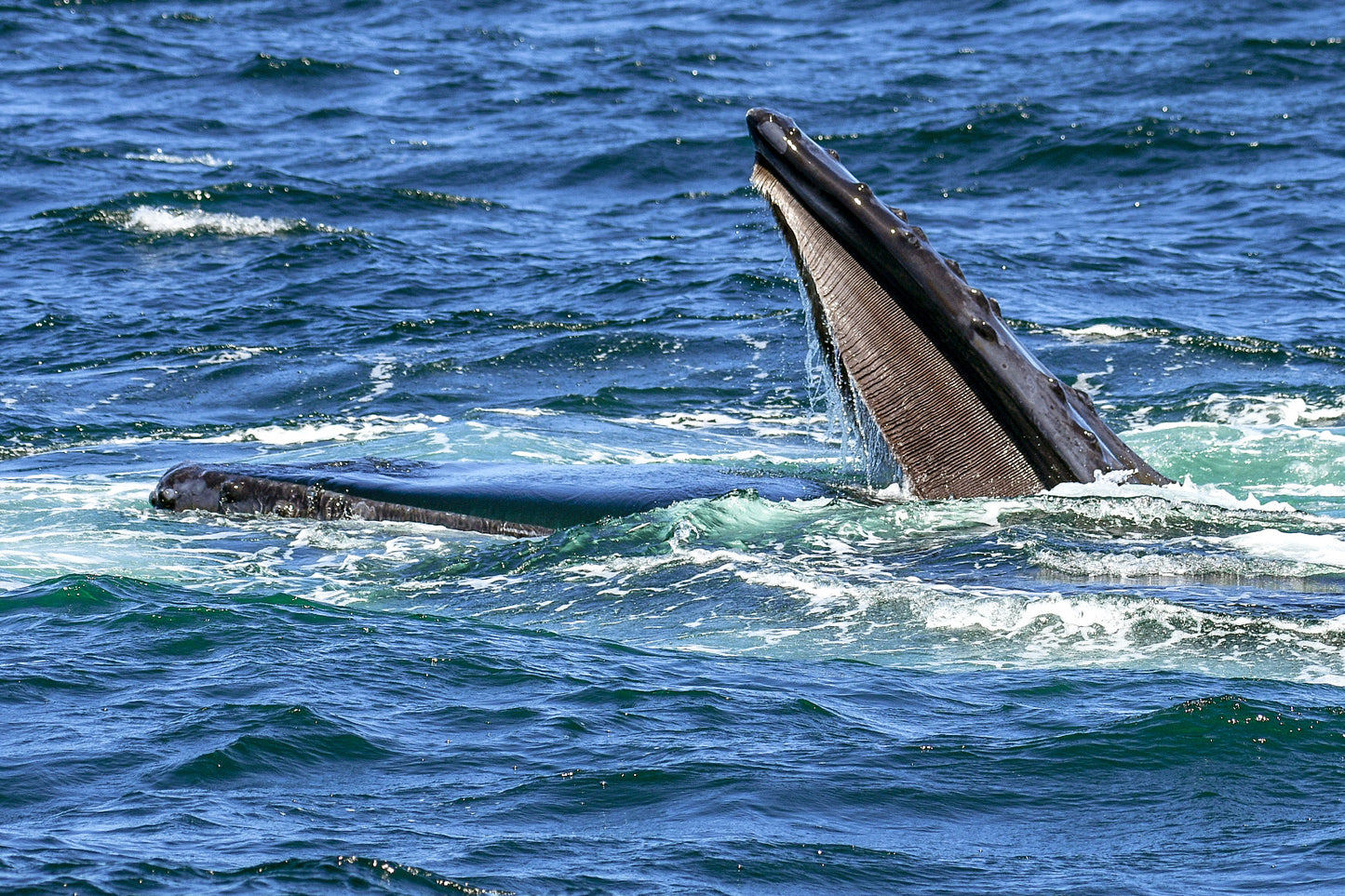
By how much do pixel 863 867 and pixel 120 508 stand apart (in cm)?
662

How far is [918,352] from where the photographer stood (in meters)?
8.02

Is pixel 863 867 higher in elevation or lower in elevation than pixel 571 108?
lower

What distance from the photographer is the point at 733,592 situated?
793 centimetres

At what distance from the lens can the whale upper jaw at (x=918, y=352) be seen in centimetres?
771

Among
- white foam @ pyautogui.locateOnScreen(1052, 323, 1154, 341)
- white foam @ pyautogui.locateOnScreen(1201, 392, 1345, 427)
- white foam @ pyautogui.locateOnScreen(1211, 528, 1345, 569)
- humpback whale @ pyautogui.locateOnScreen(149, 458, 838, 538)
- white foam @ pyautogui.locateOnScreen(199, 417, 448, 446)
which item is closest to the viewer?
white foam @ pyautogui.locateOnScreen(1211, 528, 1345, 569)

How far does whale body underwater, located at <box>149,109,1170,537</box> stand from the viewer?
7727 millimetres

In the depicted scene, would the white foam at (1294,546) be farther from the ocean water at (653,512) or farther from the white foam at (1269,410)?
the white foam at (1269,410)

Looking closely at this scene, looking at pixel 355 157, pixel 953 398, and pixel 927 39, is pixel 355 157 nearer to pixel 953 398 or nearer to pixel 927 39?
pixel 927 39

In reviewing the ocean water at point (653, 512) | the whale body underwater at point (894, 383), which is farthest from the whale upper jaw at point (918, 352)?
the ocean water at point (653, 512)

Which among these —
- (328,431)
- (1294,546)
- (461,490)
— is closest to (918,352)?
(1294,546)

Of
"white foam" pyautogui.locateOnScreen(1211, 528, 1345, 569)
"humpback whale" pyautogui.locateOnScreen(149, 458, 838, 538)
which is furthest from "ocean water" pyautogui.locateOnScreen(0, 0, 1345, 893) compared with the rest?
"humpback whale" pyautogui.locateOnScreen(149, 458, 838, 538)

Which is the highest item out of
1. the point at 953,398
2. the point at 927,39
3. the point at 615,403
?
the point at 927,39

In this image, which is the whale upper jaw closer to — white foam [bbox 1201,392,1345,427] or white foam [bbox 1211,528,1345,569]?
white foam [bbox 1211,528,1345,569]

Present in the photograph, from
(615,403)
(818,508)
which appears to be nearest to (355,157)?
(615,403)
